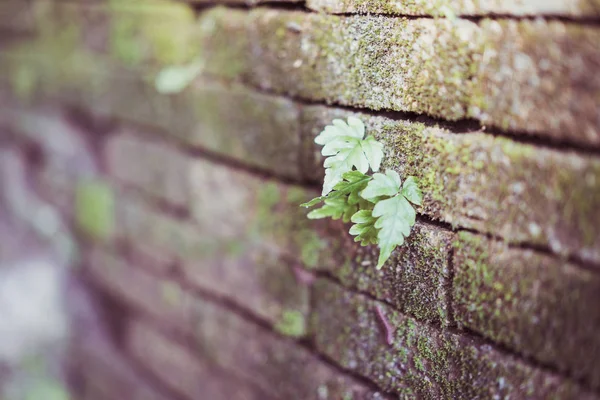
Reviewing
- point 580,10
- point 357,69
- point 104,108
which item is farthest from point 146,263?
point 580,10

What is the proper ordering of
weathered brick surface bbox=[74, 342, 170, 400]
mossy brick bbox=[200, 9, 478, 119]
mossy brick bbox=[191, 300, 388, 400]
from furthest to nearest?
weathered brick surface bbox=[74, 342, 170, 400], mossy brick bbox=[191, 300, 388, 400], mossy brick bbox=[200, 9, 478, 119]

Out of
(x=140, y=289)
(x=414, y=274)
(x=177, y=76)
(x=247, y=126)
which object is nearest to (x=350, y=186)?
(x=414, y=274)

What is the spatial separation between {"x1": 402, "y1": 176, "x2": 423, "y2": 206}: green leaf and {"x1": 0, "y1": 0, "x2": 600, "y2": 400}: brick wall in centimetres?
3

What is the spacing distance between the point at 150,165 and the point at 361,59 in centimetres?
131

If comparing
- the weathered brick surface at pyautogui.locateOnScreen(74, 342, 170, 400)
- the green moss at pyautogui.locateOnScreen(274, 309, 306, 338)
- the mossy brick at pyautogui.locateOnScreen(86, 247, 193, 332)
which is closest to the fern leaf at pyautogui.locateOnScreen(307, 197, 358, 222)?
the green moss at pyautogui.locateOnScreen(274, 309, 306, 338)

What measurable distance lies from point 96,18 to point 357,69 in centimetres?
166

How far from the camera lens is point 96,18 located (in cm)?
246

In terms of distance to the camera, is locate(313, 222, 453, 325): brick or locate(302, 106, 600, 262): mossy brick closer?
locate(302, 106, 600, 262): mossy brick

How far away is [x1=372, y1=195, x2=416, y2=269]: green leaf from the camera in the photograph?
1131 millimetres

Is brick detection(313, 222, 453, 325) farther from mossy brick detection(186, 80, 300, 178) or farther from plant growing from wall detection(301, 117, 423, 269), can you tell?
mossy brick detection(186, 80, 300, 178)

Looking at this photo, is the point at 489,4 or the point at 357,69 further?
the point at 357,69

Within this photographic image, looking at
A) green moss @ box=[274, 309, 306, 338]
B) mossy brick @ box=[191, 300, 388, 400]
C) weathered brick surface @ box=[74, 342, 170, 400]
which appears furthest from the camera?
weathered brick surface @ box=[74, 342, 170, 400]

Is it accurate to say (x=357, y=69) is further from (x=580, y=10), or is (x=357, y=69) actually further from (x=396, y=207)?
(x=580, y=10)

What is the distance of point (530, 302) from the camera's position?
1.07 metres
